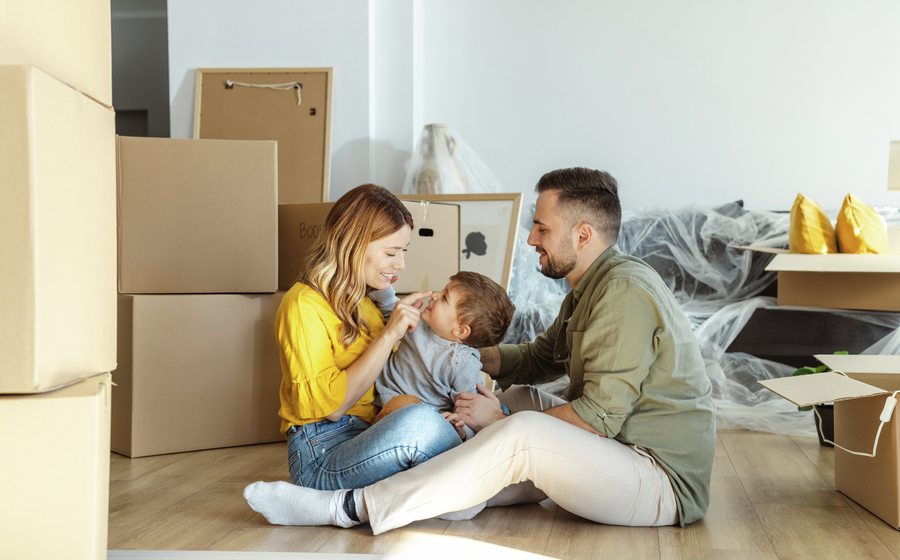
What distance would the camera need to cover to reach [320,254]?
1.57m

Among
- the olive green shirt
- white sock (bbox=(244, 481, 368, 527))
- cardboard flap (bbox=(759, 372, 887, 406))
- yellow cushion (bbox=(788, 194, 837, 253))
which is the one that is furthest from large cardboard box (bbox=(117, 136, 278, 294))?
yellow cushion (bbox=(788, 194, 837, 253))

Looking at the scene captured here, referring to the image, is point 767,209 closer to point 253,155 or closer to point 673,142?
point 673,142

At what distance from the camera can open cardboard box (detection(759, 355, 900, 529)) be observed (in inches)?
56.9

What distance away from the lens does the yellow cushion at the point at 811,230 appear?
8.84 feet

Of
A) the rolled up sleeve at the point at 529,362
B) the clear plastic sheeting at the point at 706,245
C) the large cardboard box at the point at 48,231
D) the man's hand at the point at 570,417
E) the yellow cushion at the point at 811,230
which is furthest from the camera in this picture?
the clear plastic sheeting at the point at 706,245

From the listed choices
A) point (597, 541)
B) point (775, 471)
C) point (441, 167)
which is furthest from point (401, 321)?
point (441, 167)

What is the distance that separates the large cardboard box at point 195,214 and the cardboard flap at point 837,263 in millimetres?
1865

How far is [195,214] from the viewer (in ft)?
6.82

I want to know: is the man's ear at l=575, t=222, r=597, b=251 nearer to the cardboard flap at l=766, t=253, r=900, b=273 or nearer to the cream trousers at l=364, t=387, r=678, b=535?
the cream trousers at l=364, t=387, r=678, b=535

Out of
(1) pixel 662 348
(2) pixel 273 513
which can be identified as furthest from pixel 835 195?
(2) pixel 273 513

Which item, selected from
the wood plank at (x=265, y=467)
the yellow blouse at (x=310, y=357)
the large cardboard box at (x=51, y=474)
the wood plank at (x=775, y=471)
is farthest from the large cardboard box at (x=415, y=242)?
the large cardboard box at (x=51, y=474)

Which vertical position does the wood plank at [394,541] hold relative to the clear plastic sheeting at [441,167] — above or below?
below

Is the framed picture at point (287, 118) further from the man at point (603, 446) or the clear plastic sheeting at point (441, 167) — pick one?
the man at point (603, 446)

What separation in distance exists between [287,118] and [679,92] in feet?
6.51
